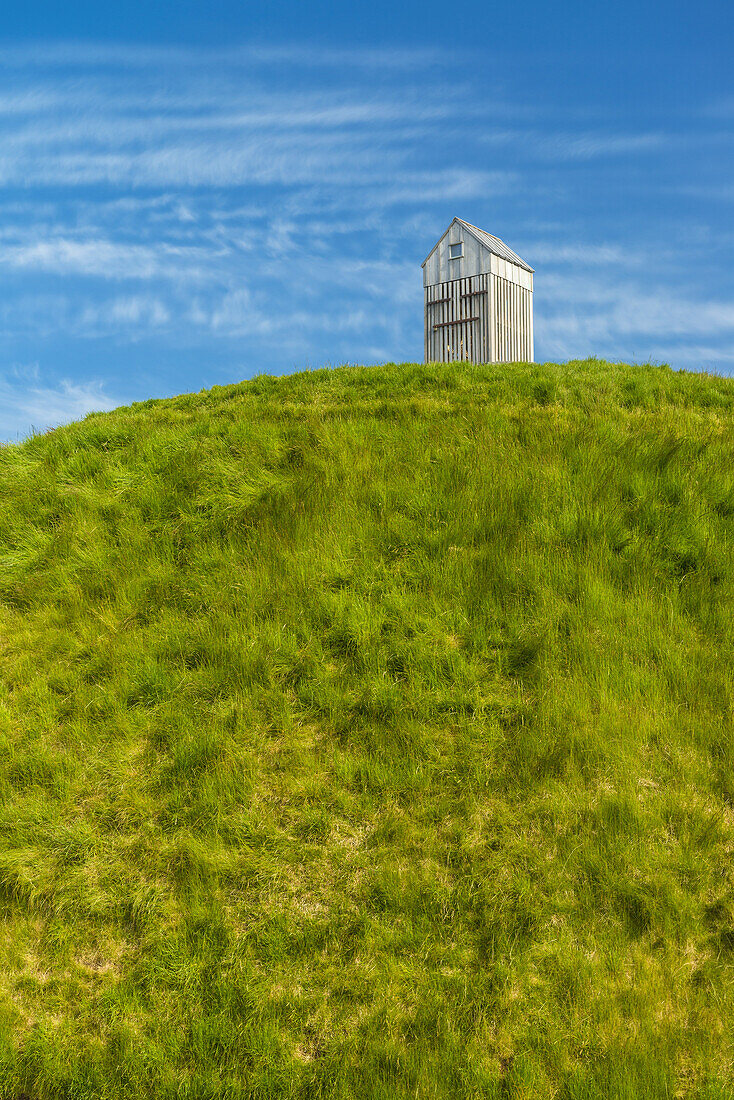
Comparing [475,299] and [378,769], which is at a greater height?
[475,299]

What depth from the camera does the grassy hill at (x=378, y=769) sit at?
3793mm

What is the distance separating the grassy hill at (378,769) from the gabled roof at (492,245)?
31.3 feet

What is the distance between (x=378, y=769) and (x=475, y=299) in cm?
1437

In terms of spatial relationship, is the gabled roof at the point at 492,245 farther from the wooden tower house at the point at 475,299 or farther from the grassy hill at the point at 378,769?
the grassy hill at the point at 378,769

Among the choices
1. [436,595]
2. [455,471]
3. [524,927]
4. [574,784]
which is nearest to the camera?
[524,927]

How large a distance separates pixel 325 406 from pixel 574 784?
6904mm

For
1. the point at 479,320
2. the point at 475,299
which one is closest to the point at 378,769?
the point at 479,320

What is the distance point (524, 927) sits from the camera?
4.15 meters

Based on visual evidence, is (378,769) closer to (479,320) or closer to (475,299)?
(479,320)

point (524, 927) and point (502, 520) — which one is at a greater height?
point (502, 520)

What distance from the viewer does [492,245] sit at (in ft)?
54.2

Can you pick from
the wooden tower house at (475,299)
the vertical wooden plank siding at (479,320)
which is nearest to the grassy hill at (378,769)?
the vertical wooden plank siding at (479,320)

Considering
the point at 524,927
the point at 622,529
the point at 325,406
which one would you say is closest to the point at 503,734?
the point at 524,927

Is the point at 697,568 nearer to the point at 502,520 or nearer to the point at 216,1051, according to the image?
the point at 502,520
